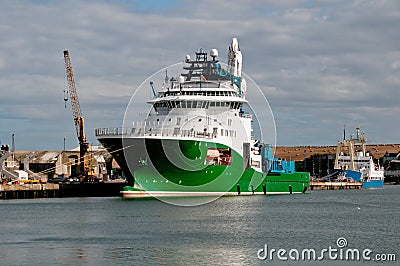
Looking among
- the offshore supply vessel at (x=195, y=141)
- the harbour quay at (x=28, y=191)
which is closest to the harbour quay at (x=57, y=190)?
the harbour quay at (x=28, y=191)

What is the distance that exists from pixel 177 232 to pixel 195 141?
67.4 ft

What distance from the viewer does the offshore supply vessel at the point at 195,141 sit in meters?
62.3

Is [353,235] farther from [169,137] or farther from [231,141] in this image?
[231,141]

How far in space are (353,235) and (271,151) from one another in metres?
43.9

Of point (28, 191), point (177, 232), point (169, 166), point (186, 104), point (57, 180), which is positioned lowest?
point (177, 232)

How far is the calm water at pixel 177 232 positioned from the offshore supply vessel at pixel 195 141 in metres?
2.63

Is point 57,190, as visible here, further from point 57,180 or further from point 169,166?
point 169,166

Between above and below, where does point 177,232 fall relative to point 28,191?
below

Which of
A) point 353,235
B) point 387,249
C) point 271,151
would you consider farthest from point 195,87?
point 387,249

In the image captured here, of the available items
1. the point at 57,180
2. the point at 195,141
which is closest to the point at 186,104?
the point at 195,141

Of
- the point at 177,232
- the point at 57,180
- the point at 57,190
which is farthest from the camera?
the point at 57,180

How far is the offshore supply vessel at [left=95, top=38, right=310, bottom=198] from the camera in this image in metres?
62.3

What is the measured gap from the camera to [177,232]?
1683 inches

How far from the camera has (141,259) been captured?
3359cm
